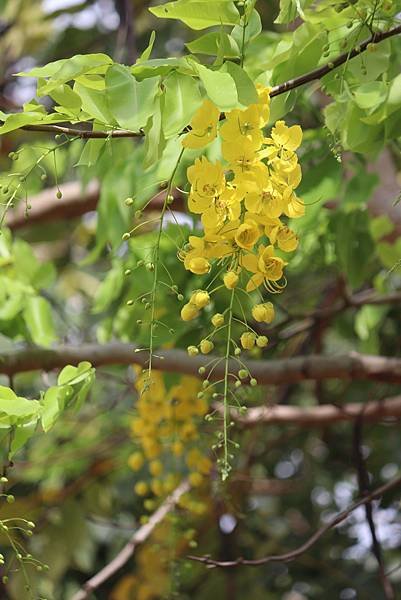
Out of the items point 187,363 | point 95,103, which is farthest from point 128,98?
point 187,363

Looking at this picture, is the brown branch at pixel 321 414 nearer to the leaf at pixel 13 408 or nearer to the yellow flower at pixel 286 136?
the leaf at pixel 13 408

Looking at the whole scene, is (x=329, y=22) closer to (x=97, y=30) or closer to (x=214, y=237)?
(x=214, y=237)

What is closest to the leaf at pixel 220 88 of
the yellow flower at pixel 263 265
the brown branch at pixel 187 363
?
the yellow flower at pixel 263 265

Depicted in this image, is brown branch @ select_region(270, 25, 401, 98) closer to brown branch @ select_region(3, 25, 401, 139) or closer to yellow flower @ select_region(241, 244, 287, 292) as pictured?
brown branch @ select_region(3, 25, 401, 139)

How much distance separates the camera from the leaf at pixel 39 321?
1.23m

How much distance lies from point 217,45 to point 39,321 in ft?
1.84

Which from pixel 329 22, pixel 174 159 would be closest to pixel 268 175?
pixel 329 22

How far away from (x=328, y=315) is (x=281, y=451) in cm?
71

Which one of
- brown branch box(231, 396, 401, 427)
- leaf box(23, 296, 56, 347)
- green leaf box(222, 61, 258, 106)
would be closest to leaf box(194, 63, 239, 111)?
green leaf box(222, 61, 258, 106)

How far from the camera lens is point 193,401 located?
4.40 feet

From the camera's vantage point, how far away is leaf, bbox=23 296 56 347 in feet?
4.02

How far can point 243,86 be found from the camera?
691mm

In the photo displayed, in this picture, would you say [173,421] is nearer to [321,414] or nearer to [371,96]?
[321,414]

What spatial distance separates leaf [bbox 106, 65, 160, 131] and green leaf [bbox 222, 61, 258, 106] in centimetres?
6
